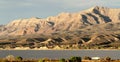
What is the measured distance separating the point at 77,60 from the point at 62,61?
21.3ft

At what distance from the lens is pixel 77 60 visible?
227 ft

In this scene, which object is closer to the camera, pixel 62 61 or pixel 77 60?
pixel 62 61

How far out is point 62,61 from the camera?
208ft
